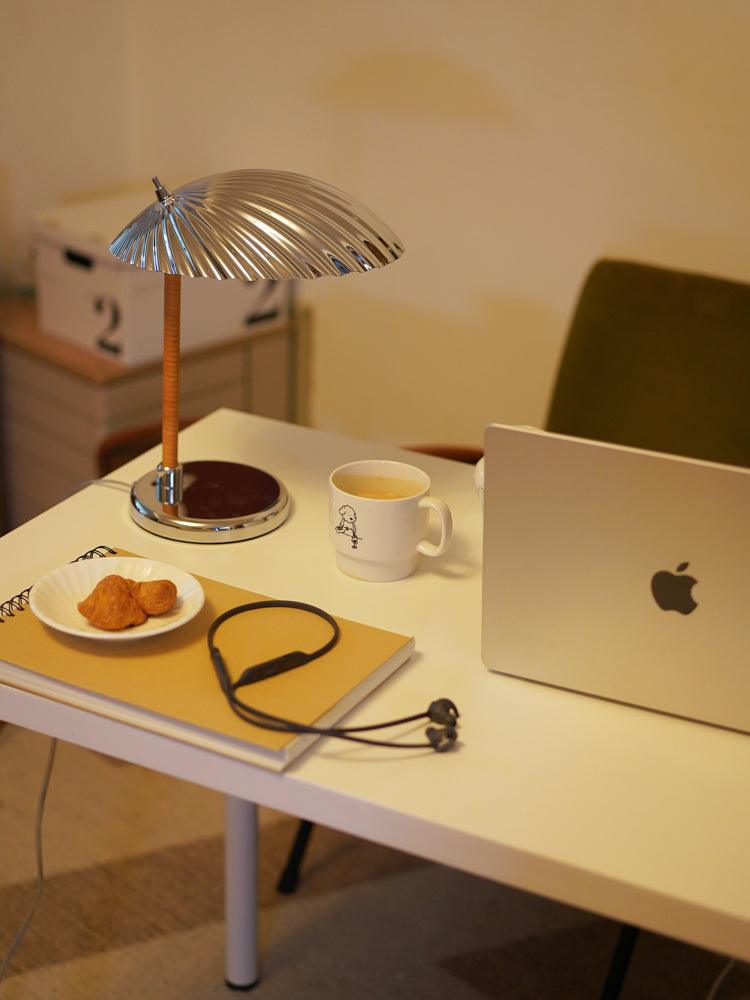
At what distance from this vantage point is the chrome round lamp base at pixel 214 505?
126 cm

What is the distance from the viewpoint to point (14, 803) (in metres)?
1.87

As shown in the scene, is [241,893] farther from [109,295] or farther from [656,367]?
[109,295]

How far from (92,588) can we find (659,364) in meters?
1.08

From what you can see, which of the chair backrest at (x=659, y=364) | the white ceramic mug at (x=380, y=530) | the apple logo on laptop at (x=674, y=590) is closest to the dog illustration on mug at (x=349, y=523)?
the white ceramic mug at (x=380, y=530)

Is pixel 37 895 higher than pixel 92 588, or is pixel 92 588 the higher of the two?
pixel 92 588

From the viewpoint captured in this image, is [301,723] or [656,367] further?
[656,367]

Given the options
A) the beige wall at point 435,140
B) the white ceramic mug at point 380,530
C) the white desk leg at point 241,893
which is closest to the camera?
the white ceramic mug at point 380,530

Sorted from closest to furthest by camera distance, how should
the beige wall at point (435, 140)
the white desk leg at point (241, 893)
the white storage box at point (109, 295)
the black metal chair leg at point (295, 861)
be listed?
the white desk leg at point (241, 893)
the black metal chair leg at point (295, 861)
the beige wall at point (435, 140)
the white storage box at point (109, 295)

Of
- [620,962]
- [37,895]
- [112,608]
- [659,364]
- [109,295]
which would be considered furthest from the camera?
[109,295]

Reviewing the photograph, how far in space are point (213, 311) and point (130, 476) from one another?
1.05 m

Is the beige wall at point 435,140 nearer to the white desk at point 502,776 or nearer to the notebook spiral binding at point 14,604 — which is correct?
the white desk at point 502,776

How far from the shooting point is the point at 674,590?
0.93 metres

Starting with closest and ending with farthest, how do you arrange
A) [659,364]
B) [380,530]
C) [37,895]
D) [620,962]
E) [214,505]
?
1. [380,530]
2. [214,505]
3. [620,962]
4. [37,895]
5. [659,364]

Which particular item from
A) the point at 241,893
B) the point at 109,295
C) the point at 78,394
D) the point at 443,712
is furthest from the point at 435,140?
the point at 443,712
